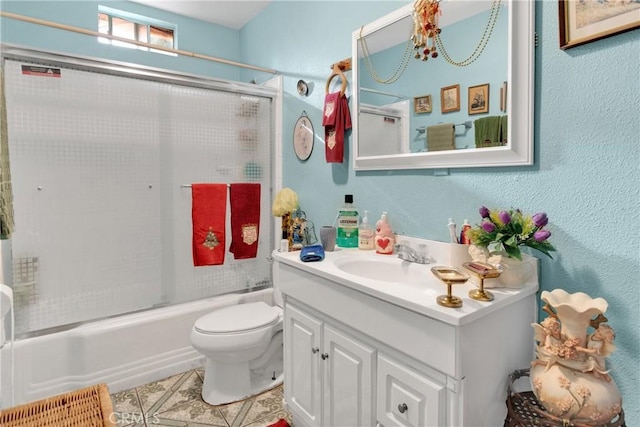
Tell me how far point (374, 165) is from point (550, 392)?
3.69 ft

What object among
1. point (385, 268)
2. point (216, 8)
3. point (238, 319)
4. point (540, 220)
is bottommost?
point (238, 319)

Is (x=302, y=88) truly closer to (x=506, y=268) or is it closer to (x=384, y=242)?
(x=384, y=242)

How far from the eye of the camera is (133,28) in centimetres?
282

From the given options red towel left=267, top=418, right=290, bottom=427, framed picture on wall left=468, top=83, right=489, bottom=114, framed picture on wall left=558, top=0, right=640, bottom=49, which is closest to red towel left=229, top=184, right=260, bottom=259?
red towel left=267, top=418, right=290, bottom=427

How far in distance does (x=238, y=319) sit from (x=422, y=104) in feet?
4.63

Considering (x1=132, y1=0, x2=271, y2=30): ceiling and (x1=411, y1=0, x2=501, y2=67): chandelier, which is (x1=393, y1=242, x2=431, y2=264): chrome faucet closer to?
(x1=411, y1=0, x2=501, y2=67): chandelier

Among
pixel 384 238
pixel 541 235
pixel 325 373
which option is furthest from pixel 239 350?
pixel 541 235

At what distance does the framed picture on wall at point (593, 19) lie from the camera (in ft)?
3.16

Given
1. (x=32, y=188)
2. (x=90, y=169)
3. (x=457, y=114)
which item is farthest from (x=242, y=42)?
(x=457, y=114)

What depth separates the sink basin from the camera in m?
1.40

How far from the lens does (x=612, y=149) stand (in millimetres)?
1011

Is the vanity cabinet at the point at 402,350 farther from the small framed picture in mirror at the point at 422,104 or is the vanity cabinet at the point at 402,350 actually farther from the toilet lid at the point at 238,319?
the small framed picture in mirror at the point at 422,104

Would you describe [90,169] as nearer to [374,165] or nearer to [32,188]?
[32,188]

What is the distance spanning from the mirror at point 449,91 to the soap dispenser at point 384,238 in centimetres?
27
